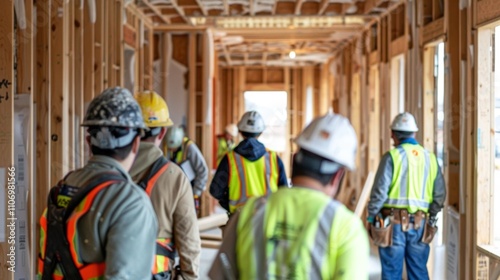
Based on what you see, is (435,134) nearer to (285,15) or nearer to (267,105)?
(285,15)

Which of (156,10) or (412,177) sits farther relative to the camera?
(156,10)

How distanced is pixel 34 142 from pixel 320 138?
4.04 metres

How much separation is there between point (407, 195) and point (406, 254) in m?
0.60

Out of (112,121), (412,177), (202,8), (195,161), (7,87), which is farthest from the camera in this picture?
(202,8)

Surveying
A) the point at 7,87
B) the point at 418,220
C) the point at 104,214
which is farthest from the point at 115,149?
the point at 418,220

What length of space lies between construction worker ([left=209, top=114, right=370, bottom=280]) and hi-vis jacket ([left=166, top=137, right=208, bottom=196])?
16.9 ft

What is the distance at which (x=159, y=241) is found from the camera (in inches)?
133

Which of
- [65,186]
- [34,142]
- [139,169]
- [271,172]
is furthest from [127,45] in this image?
[65,186]

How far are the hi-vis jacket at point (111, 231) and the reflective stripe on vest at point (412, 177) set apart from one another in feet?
12.2

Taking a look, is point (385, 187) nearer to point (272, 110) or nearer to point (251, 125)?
point (251, 125)

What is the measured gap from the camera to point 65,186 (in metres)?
2.46

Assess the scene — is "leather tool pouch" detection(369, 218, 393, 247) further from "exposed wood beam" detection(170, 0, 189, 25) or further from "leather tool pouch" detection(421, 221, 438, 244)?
"exposed wood beam" detection(170, 0, 189, 25)

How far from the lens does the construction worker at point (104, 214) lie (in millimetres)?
2303

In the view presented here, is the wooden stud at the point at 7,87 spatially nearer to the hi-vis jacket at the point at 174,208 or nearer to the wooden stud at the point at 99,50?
the hi-vis jacket at the point at 174,208
